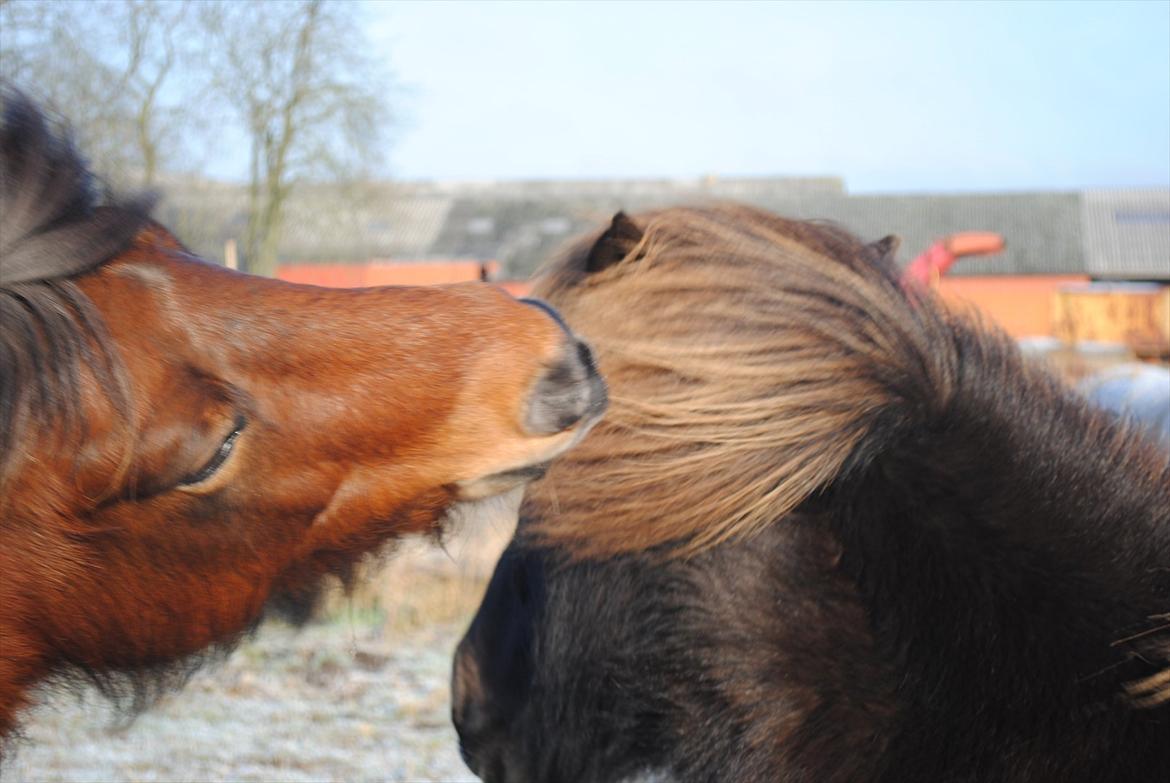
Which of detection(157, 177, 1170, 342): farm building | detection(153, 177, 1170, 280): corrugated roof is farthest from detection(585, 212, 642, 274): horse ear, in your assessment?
detection(153, 177, 1170, 280): corrugated roof

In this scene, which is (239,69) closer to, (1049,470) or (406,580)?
(406,580)

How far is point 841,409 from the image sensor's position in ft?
5.84

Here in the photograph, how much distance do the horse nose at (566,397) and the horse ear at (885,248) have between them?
802mm

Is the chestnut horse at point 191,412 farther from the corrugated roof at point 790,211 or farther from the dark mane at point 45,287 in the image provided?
the corrugated roof at point 790,211

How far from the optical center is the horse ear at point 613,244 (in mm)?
2113

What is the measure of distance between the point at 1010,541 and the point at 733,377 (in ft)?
1.69

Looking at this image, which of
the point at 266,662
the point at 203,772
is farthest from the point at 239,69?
the point at 203,772

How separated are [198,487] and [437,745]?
122 inches

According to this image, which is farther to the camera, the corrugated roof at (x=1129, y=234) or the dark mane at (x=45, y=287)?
the corrugated roof at (x=1129, y=234)

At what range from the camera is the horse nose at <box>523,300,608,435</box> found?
1.47m

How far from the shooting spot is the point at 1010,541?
1.64 meters

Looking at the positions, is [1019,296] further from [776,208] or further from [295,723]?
[295,723]

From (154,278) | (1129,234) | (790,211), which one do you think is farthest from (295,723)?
(790,211)

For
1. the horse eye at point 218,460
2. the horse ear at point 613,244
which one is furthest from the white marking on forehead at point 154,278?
the horse ear at point 613,244
